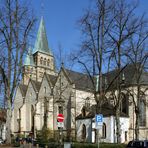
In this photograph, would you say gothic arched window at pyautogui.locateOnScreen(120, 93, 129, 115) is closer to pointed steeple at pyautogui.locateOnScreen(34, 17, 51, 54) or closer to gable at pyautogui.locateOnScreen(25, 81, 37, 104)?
gable at pyautogui.locateOnScreen(25, 81, 37, 104)

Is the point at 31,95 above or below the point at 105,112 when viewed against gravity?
above

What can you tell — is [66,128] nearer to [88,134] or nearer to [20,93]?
[88,134]

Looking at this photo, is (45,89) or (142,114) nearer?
(142,114)

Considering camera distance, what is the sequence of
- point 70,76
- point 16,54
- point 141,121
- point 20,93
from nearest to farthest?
point 16,54 → point 141,121 → point 70,76 → point 20,93

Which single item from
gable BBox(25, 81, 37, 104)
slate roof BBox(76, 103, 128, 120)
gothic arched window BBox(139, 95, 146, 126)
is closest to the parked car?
slate roof BBox(76, 103, 128, 120)

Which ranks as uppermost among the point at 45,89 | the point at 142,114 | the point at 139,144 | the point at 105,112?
the point at 45,89

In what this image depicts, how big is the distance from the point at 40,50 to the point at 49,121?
4766 cm

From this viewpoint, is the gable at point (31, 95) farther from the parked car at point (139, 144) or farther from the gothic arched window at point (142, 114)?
the parked car at point (139, 144)

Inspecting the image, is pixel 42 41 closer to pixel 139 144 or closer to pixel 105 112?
pixel 105 112

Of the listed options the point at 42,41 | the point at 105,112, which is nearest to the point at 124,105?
the point at 105,112

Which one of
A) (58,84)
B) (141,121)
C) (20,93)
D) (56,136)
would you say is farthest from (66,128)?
(20,93)

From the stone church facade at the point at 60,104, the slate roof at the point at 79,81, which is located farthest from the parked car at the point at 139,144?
the slate roof at the point at 79,81

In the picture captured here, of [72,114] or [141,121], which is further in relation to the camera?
[72,114]

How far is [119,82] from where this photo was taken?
130 ft
